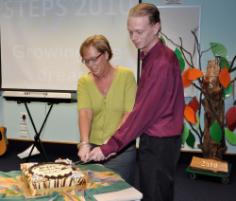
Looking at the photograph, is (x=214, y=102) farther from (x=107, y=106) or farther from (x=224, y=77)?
(x=107, y=106)

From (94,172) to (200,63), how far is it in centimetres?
248

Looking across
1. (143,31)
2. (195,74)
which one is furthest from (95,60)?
(195,74)

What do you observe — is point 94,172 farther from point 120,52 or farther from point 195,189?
point 120,52

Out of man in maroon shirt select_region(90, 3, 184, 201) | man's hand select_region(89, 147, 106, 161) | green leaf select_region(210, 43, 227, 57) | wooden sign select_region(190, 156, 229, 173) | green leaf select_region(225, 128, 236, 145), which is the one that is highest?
green leaf select_region(210, 43, 227, 57)

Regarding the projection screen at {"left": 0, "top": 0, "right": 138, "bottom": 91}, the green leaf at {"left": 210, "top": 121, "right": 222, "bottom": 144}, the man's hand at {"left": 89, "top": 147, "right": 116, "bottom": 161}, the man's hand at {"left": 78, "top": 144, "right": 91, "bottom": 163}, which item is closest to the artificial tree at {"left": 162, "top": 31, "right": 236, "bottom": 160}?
the green leaf at {"left": 210, "top": 121, "right": 222, "bottom": 144}

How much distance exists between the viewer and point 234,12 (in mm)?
3676

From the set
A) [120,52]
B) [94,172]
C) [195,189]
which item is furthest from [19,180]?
[120,52]

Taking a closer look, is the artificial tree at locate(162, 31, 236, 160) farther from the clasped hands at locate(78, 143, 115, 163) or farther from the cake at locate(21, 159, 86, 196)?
the cake at locate(21, 159, 86, 196)

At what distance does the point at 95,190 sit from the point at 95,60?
68cm

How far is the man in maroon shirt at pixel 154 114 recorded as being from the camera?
138cm

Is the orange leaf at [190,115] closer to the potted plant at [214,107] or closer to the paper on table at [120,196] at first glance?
the potted plant at [214,107]

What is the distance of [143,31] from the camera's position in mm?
1395

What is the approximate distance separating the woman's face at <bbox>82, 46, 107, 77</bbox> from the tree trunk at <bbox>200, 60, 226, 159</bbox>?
1.73 metres

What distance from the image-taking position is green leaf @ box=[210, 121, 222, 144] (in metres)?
3.21
